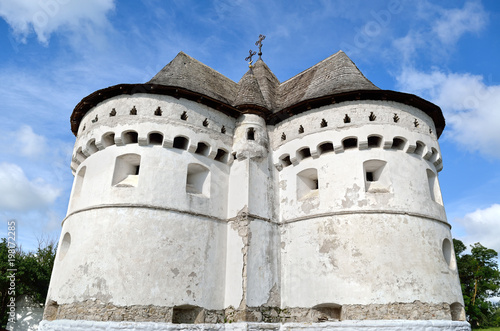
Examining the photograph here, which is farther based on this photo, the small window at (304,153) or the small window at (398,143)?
the small window at (304,153)

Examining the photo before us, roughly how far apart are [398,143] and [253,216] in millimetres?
6230

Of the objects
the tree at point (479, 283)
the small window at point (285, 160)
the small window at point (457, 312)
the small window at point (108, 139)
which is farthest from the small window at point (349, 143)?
the tree at point (479, 283)

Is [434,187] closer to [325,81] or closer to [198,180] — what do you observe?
[325,81]

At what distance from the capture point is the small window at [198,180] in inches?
542

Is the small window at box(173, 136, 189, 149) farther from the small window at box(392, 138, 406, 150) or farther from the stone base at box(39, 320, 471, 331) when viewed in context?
the small window at box(392, 138, 406, 150)

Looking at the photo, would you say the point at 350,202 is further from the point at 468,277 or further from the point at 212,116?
the point at 468,277

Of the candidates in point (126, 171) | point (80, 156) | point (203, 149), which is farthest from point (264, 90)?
point (80, 156)

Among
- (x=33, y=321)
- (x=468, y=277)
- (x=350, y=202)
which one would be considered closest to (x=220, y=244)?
(x=350, y=202)

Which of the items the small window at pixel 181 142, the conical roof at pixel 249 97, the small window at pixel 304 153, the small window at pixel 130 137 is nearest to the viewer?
the small window at pixel 130 137

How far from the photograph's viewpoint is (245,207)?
13.4 metres

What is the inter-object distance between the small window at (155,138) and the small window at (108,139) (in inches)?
57.9

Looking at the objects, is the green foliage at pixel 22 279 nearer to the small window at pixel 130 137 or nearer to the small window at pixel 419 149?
the small window at pixel 130 137

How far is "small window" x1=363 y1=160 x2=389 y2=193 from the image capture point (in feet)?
42.9

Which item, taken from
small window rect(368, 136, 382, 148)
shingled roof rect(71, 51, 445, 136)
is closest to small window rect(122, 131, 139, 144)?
shingled roof rect(71, 51, 445, 136)
